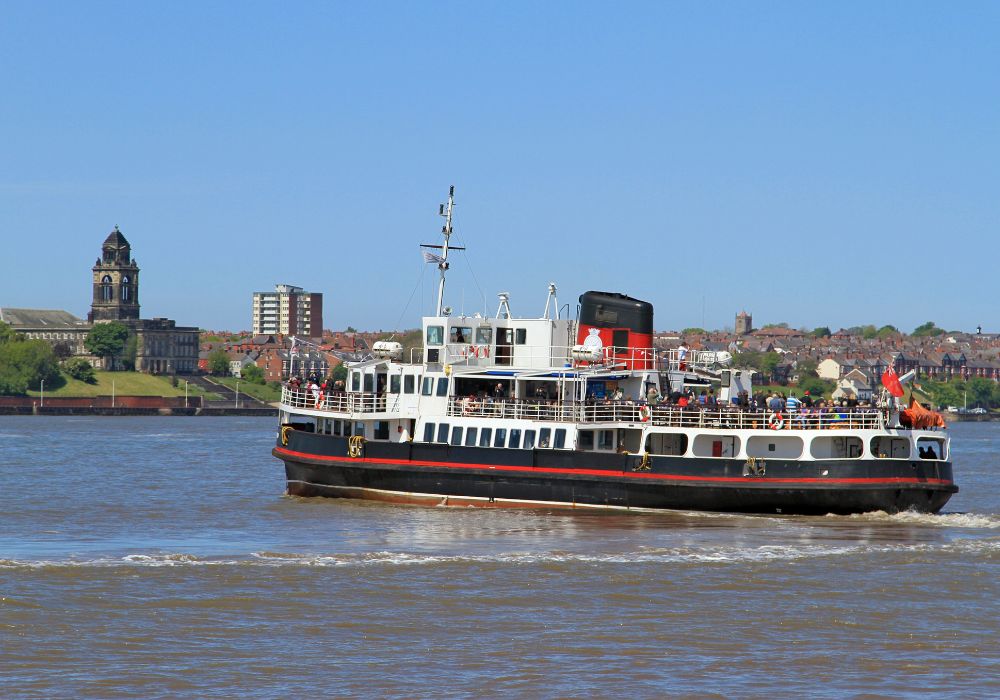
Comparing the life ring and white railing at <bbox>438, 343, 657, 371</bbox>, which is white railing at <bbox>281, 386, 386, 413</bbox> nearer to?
the life ring

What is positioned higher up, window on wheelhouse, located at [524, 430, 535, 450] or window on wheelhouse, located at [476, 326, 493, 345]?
window on wheelhouse, located at [476, 326, 493, 345]

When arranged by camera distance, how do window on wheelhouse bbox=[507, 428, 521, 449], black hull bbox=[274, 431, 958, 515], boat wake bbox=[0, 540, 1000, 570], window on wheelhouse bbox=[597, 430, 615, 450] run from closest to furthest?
boat wake bbox=[0, 540, 1000, 570]
black hull bbox=[274, 431, 958, 515]
window on wheelhouse bbox=[597, 430, 615, 450]
window on wheelhouse bbox=[507, 428, 521, 449]

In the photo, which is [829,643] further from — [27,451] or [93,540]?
[27,451]

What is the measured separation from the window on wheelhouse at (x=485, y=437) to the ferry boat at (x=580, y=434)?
37 mm

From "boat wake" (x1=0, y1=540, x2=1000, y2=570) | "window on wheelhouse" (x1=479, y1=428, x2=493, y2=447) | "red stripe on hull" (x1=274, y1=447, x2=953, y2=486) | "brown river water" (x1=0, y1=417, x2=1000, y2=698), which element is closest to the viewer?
"brown river water" (x1=0, y1=417, x2=1000, y2=698)

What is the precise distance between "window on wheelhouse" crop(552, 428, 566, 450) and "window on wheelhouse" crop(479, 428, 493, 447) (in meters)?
1.99

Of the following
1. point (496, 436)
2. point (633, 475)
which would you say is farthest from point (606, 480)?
point (496, 436)

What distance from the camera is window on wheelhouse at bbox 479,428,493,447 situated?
4266 centimetres

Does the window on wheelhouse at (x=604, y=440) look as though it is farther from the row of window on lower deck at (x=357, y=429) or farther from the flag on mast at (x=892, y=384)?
the flag on mast at (x=892, y=384)

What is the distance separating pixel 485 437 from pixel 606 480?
164 inches

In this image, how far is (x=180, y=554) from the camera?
32031mm

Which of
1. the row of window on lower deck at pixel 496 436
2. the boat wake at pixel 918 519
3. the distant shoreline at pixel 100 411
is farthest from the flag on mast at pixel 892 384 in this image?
the distant shoreline at pixel 100 411

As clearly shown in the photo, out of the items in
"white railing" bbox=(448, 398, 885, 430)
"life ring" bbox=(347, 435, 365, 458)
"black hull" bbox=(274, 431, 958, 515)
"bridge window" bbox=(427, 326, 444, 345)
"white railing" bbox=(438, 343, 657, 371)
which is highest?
"bridge window" bbox=(427, 326, 444, 345)

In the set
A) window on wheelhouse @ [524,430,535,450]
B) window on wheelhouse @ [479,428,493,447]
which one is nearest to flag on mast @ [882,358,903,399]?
window on wheelhouse @ [524,430,535,450]
